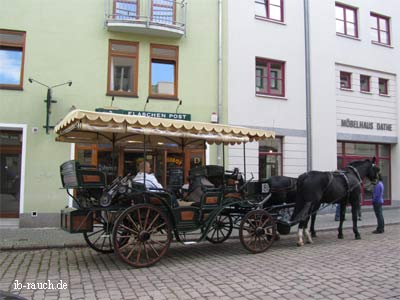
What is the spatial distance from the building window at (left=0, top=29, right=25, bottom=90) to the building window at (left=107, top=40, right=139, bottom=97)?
2.46m

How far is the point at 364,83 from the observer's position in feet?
55.2

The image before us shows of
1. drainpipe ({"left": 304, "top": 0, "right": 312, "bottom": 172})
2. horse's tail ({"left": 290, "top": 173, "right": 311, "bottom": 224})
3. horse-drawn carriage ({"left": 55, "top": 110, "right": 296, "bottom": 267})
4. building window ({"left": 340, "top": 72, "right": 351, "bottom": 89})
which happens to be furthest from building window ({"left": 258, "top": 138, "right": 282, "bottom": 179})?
horse-drawn carriage ({"left": 55, "top": 110, "right": 296, "bottom": 267})

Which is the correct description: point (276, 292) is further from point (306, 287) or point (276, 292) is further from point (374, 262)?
point (374, 262)

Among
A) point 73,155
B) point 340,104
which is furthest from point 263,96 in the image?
point 73,155

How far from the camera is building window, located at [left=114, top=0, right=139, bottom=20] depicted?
12258 mm

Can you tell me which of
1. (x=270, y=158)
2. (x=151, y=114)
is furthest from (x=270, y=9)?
(x=151, y=114)

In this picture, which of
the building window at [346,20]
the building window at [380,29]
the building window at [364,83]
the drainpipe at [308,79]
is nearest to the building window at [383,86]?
Result: the building window at [364,83]

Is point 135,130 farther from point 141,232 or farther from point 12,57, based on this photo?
point 12,57

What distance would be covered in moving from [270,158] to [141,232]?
339 inches

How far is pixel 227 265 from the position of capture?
21.5 ft

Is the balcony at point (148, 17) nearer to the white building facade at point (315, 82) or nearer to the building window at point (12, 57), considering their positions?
the white building facade at point (315, 82)

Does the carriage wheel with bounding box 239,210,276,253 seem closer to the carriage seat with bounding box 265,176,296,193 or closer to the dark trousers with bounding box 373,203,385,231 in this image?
the carriage seat with bounding box 265,176,296,193

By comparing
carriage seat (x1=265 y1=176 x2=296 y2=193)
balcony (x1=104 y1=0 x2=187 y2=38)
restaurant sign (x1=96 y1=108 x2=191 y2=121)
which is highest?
balcony (x1=104 y1=0 x2=187 y2=38)

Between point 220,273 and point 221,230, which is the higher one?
point 221,230
